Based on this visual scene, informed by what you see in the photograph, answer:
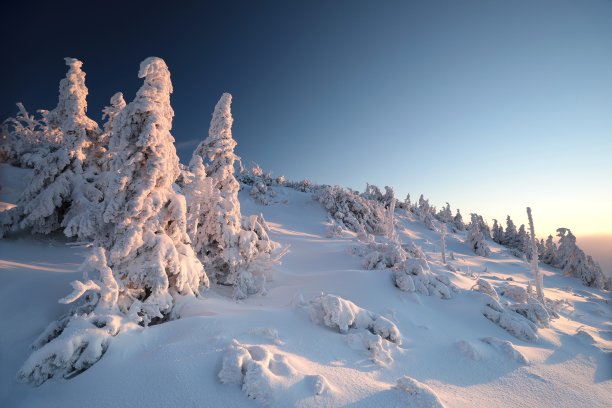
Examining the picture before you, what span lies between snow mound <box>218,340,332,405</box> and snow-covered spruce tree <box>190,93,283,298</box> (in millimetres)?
7237

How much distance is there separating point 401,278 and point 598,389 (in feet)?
21.9

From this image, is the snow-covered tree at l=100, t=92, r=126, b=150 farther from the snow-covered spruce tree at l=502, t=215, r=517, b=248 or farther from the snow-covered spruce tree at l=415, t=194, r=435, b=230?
the snow-covered spruce tree at l=502, t=215, r=517, b=248

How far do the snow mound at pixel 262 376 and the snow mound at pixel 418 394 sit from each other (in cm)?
163

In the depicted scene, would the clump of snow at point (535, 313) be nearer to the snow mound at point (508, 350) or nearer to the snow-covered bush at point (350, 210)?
the snow mound at point (508, 350)

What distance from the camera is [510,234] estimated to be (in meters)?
57.2

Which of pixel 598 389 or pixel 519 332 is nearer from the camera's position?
pixel 598 389

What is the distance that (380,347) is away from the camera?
7.54 m

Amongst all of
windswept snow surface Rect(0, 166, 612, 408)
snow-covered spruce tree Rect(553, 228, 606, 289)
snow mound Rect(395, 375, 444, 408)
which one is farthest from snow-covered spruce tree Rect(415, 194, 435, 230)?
snow mound Rect(395, 375, 444, 408)

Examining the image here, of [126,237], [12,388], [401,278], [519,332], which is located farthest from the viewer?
[401,278]

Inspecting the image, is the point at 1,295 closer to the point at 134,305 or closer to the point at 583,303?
the point at 134,305

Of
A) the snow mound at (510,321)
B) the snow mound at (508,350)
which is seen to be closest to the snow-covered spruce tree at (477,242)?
the snow mound at (510,321)

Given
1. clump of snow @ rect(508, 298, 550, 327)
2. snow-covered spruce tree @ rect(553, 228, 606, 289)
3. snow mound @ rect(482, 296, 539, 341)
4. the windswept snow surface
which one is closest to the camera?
the windswept snow surface

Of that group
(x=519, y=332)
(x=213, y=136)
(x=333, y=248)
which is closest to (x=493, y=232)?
(x=333, y=248)

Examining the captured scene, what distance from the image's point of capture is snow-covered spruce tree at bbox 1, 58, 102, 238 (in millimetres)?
12891
